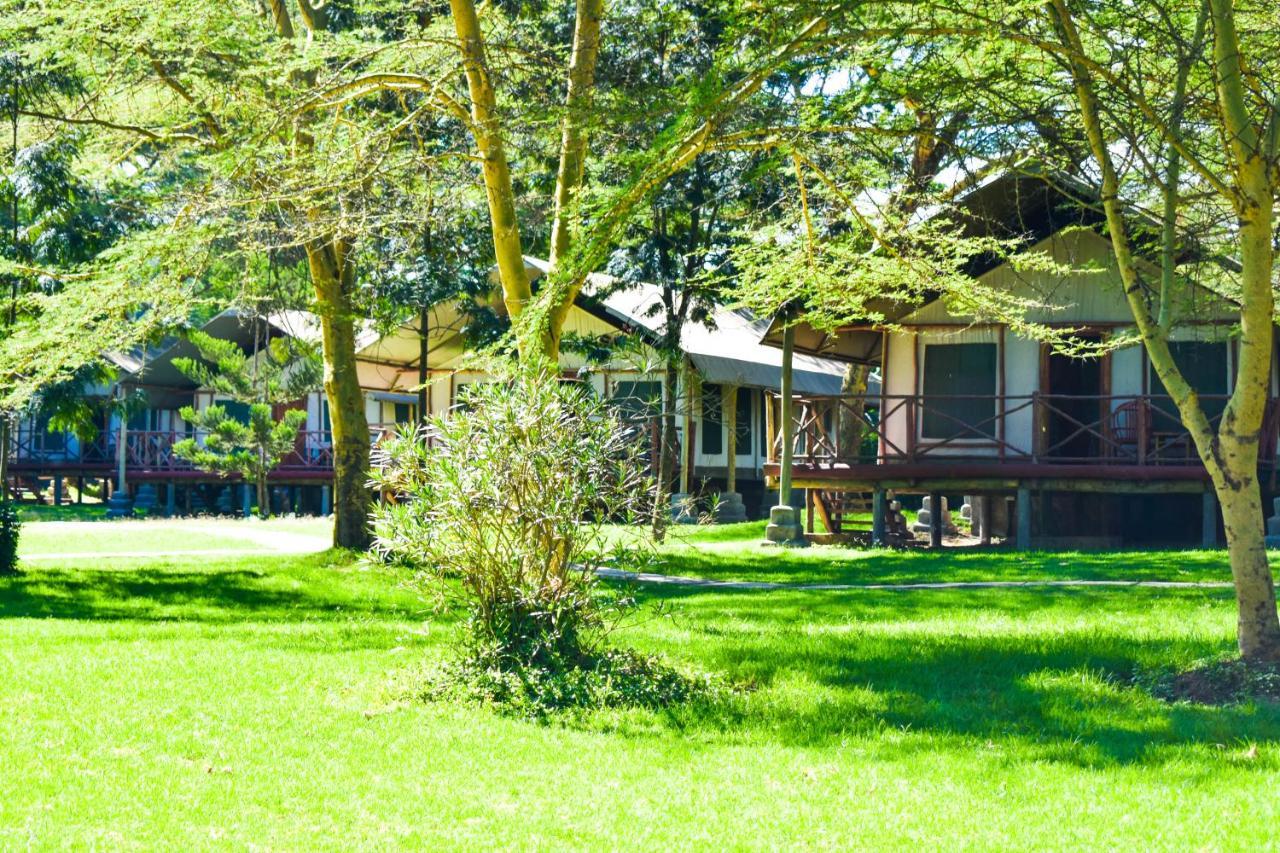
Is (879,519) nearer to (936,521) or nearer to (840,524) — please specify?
(936,521)

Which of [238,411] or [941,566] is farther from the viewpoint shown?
[238,411]

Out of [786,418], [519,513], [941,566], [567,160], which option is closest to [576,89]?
[567,160]

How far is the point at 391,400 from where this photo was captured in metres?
37.0

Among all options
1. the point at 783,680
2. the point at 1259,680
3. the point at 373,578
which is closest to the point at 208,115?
the point at 373,578

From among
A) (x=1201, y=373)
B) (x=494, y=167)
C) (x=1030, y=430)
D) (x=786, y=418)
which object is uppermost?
(x=494, y=167)

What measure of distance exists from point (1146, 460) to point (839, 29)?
12.3 meters

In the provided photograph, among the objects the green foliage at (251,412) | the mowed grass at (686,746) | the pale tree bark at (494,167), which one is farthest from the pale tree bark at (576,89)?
the green foliage at (251,412)

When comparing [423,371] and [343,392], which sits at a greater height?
[423,371]

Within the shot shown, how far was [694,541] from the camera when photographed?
22719 mm

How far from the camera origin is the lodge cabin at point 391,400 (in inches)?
1121

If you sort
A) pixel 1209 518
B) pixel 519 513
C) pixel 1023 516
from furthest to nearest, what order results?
pixel 1023 516 → pixel 1209 518 → pixel 519 513

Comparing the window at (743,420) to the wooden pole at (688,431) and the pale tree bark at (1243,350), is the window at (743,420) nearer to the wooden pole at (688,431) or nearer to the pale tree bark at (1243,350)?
the wooden pole at (688,431)

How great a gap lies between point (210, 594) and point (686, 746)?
8763 mm

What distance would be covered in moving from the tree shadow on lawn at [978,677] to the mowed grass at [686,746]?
0.08 ft
